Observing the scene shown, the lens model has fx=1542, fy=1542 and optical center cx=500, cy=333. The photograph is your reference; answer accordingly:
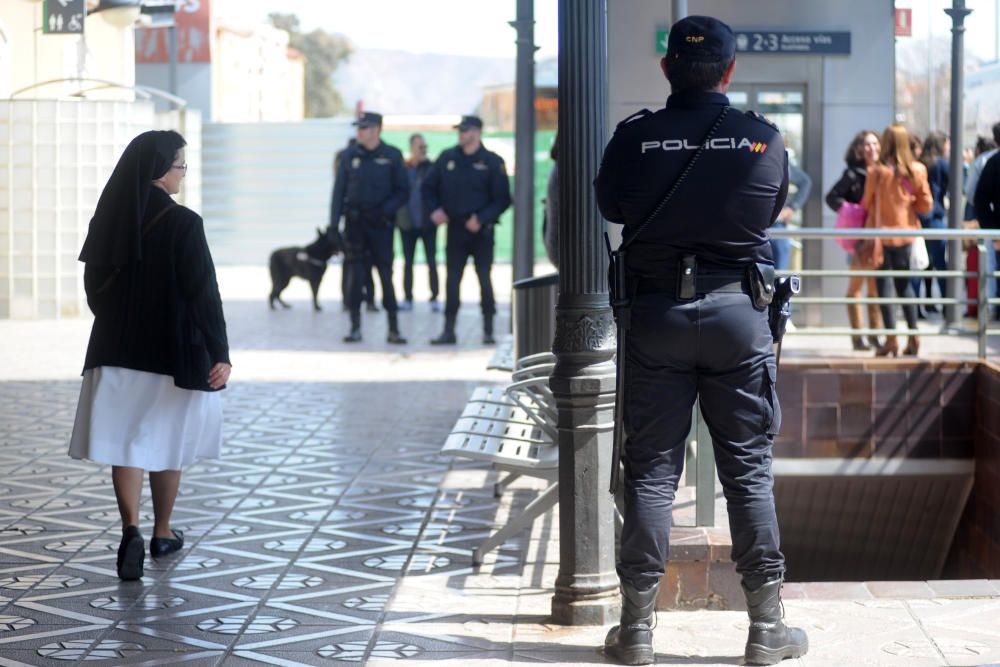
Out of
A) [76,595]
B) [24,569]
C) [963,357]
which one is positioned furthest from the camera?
[963,357]

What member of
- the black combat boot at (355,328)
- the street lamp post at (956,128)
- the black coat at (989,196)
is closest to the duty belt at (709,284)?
the black coat at (989,196)

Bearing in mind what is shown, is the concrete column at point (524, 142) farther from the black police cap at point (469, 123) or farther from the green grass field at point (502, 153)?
the green grass field at point (502, 153)

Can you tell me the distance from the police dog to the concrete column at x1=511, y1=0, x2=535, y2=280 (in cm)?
610

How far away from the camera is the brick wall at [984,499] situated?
9.48m

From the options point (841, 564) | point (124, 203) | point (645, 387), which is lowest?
point (841, 564)

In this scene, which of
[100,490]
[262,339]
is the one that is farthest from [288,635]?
[262,339]

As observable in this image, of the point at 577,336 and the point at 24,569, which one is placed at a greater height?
the point at 577,336

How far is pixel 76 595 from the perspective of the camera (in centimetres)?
573

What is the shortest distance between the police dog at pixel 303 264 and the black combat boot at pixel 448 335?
415cm

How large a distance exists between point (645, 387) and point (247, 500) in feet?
11.0

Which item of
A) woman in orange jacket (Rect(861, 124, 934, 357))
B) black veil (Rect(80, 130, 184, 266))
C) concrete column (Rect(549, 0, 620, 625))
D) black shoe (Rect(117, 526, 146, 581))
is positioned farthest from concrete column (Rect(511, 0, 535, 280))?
concrete column (Rect(549, 0, 620, 625))

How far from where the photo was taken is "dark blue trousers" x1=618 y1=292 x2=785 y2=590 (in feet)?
15.1

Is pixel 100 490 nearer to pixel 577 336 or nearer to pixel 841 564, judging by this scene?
pixel 577 336

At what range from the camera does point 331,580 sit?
597 cm
